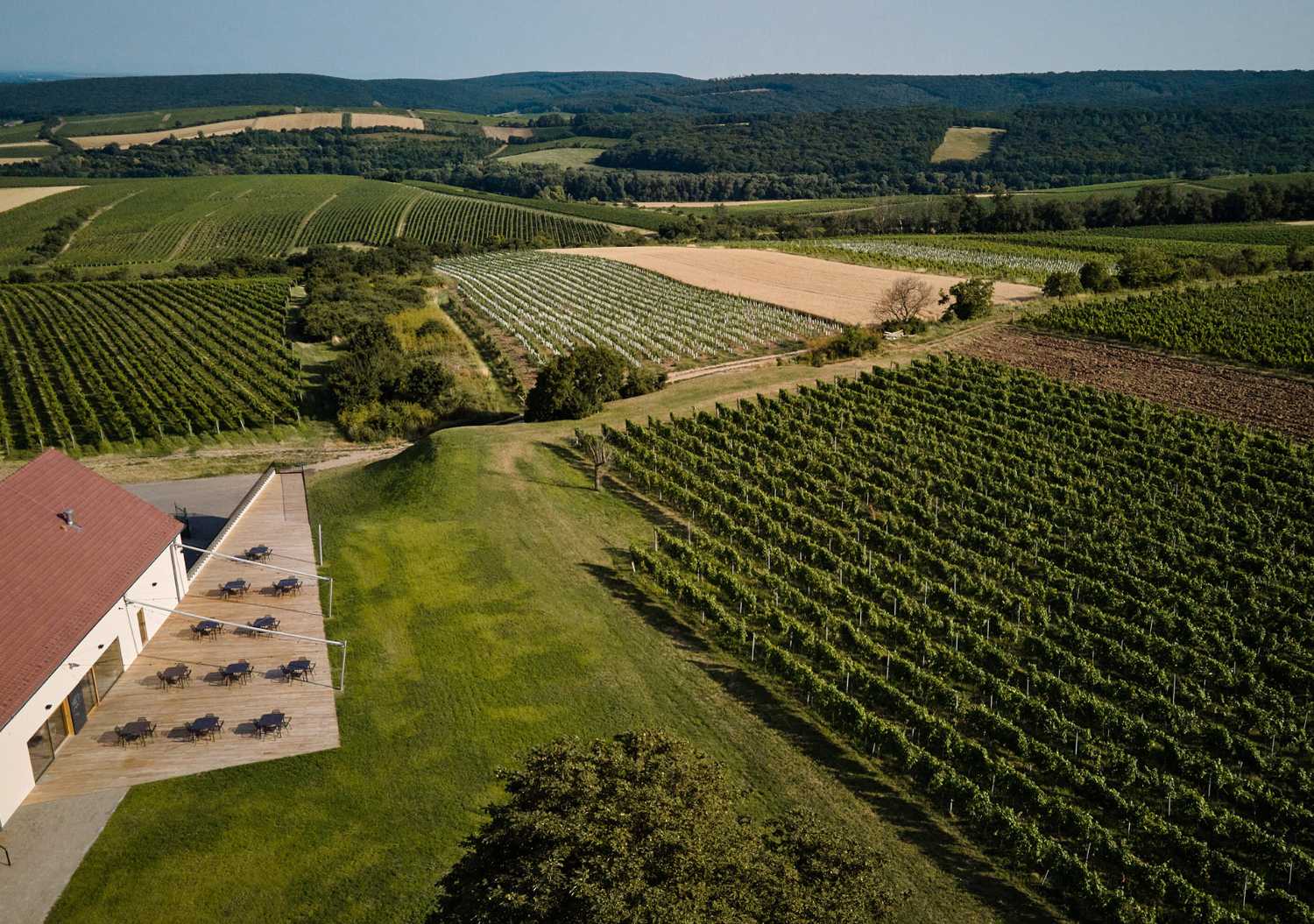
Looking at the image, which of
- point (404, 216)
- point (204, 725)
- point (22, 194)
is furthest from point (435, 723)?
point (22, 194)

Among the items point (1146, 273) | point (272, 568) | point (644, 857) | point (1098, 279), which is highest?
point (1146, 273)

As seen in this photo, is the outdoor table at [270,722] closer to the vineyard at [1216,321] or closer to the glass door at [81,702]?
the glass door at [81,702]

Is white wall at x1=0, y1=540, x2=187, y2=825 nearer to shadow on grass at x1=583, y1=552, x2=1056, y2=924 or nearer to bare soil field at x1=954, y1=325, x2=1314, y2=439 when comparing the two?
shadow on grass at x1=583, y1=552, x2=1056, y2=924

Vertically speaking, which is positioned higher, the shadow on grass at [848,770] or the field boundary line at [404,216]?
the field boundary line at [404,216]

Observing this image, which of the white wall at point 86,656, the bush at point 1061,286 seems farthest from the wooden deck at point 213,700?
the bush at point 1061,286

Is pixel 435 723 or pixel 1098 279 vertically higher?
pixel 1098 279

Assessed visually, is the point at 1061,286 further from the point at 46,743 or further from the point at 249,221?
the point at 249,221

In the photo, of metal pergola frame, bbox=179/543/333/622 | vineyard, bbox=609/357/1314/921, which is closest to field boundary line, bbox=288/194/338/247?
vineyard, bbox=609/357/1314/921
